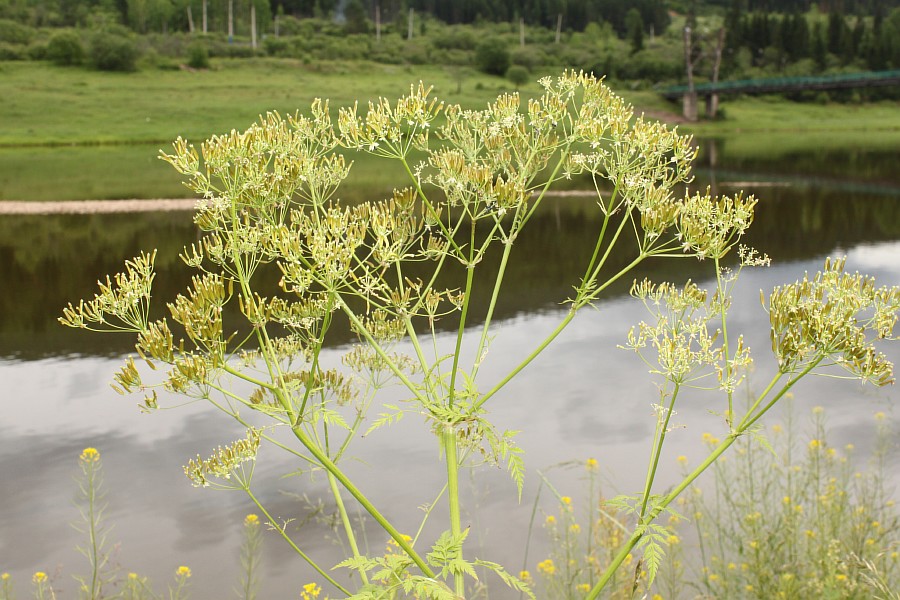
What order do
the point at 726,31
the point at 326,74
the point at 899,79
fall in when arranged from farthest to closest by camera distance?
1. the point at 726,31
2. the point at 326,74
3. the point at 899,79

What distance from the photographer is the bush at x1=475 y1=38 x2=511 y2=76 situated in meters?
131

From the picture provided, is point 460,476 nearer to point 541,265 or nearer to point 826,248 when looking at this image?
point 541,265

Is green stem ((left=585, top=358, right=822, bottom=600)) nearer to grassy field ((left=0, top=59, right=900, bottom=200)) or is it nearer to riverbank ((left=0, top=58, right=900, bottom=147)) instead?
grassy field ((left=0, top=59, right=900, bottom=200))

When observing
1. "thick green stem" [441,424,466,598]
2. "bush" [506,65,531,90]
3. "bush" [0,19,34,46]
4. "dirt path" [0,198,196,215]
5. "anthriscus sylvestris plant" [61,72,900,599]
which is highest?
"bush" [0,19,34,46]

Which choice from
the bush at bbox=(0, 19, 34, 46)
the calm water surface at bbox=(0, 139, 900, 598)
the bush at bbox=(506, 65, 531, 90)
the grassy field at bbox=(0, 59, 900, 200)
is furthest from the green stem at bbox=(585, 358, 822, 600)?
the bush at bbox=(0, 19, 34, 46)

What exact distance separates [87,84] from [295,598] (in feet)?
327

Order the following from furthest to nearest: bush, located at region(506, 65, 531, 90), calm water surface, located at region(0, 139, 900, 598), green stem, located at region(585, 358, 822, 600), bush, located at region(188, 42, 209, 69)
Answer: bush, located at region(506, 65, 531, 90) → bush, located at region(188, 42, 209, 69) → calm water surface, located at region(0, 139, 900, 598) → green stem, located at region(585, 358, 822, 600)

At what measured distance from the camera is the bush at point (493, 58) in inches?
5172

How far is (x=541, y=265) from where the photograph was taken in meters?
23.1

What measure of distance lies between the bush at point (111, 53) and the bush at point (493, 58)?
50642 mm

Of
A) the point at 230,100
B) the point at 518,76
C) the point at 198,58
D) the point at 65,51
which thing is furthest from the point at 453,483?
the point at 65,51

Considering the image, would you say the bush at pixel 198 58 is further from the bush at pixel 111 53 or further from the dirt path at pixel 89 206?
the dirt path at pixel 89 206

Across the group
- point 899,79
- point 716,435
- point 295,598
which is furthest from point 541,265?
point 899,79

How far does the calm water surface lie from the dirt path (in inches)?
412
